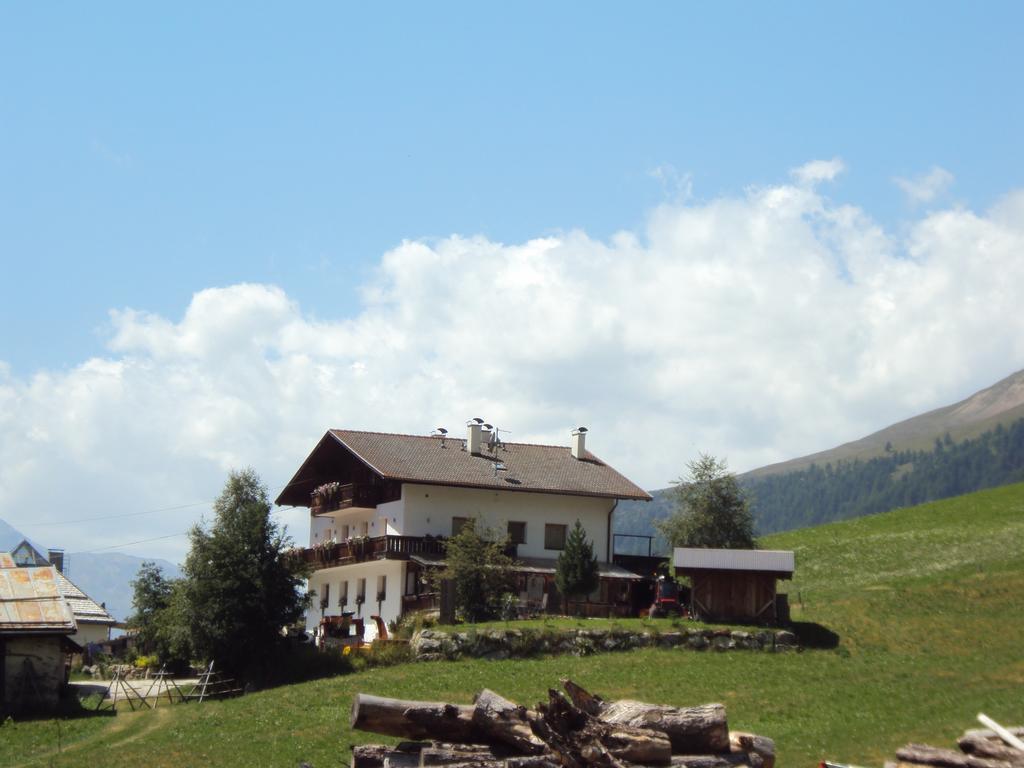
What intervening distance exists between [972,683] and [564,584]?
17667mm

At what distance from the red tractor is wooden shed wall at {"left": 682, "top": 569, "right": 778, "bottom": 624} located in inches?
83.6

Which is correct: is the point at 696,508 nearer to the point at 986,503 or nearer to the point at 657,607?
the point at 657,607

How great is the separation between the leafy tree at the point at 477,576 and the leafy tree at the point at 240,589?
5943mm

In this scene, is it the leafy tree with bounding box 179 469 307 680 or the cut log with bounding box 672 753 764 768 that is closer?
the cut log with bounding box 672 753 764 768

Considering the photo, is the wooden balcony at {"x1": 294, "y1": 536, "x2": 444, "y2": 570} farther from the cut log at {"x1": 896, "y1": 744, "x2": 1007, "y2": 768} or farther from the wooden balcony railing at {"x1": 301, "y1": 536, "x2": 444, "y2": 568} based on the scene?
the cut log at {"x1": 896, "y1": 744, "x2": 1007, "y2": 768}

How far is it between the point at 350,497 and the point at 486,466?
6.67 m

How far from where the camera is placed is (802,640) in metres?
42.4

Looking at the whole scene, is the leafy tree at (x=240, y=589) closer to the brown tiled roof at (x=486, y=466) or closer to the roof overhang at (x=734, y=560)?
the brown tiled roof at (x=486, y=466)

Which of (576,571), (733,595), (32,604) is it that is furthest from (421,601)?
(32,604)

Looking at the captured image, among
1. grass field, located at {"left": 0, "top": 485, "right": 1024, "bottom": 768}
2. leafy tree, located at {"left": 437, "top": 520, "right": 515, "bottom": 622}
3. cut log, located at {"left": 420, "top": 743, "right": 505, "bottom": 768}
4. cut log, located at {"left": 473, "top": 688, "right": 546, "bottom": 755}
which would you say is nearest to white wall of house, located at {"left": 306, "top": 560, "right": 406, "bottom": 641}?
leafy tree, located at {"left": 437, "top": 520, "right": 515, "bottom": 622}

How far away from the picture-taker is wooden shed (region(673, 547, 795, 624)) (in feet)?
145

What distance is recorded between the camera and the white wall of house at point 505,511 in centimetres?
5706

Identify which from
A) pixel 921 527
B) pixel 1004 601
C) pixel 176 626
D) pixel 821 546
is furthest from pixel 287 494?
pixel 1004 601

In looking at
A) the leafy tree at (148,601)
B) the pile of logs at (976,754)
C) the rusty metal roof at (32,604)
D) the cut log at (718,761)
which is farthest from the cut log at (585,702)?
the leafy tree at (148,601)
